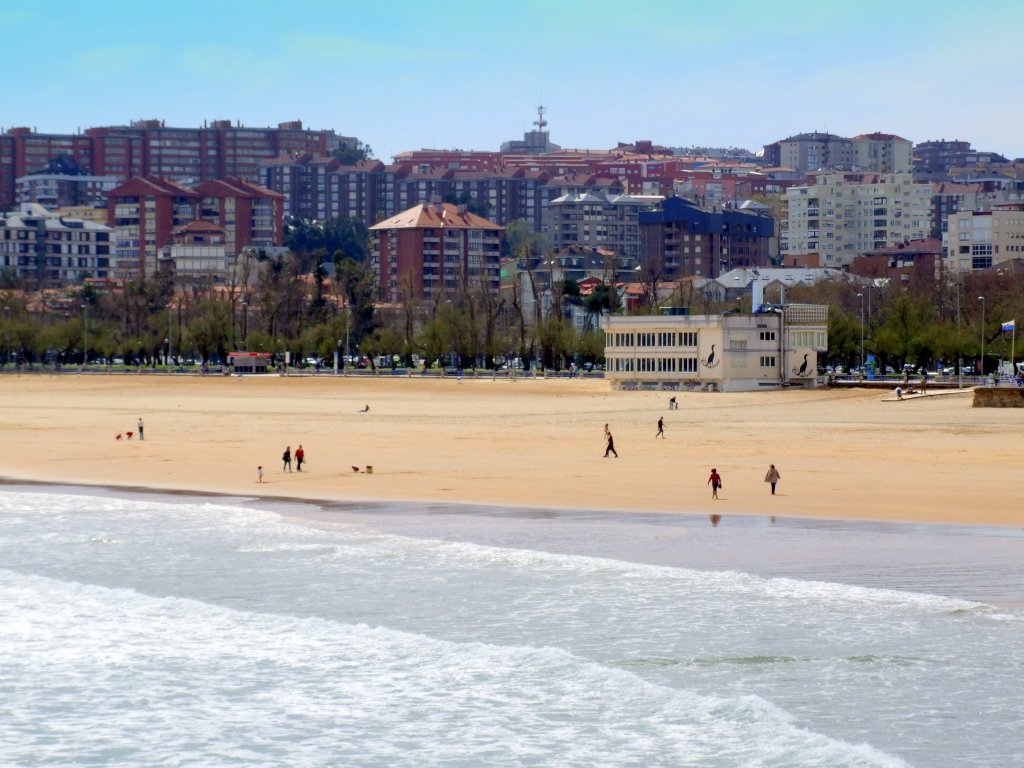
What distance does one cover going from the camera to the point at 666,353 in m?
77.0

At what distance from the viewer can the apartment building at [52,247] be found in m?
190

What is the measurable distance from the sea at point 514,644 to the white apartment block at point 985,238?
476 ft

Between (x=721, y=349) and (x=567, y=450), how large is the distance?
32.0m

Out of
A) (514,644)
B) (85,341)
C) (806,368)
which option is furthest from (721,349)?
(85,341)

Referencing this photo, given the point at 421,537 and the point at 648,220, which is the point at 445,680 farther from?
the point at 648,220

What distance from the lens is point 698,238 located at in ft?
604

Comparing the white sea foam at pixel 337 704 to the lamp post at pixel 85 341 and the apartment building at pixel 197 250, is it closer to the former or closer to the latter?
the lamp post at pixel 85 341

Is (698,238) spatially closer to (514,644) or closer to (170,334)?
(170,334)

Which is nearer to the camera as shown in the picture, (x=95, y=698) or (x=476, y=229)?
(x=95, y=698)

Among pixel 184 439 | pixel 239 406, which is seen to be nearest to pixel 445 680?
pixel 184 439

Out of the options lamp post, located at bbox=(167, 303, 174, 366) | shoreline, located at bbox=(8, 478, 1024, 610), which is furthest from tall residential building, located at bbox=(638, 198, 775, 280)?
shoreline, located at bbox=(8, 478, 1024, 610)

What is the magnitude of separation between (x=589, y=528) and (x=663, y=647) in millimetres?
9347

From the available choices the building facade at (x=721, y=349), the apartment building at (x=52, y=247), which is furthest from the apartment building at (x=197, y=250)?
the building facade at (x=721, y=349)

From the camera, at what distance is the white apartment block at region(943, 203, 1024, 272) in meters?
166
